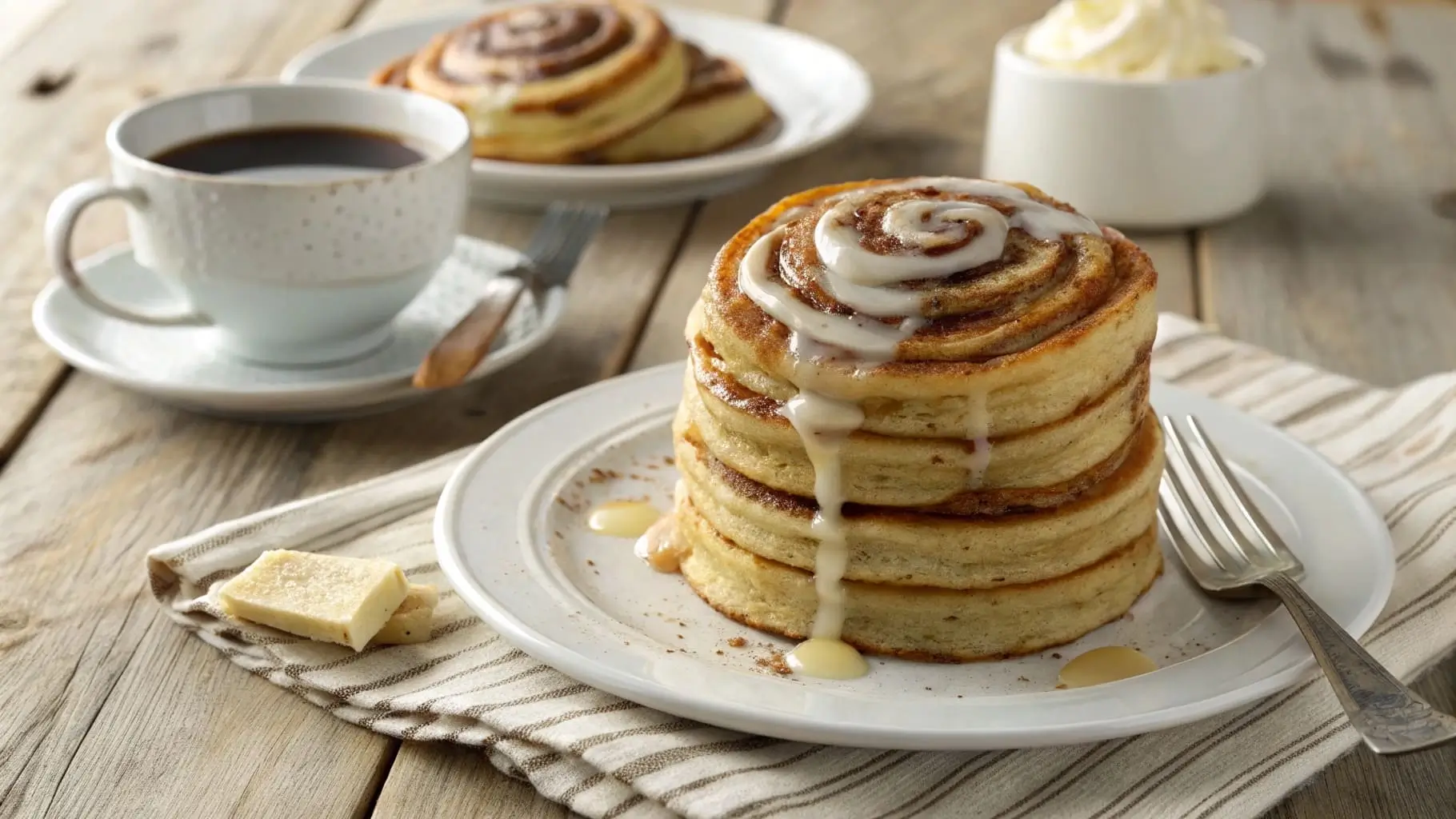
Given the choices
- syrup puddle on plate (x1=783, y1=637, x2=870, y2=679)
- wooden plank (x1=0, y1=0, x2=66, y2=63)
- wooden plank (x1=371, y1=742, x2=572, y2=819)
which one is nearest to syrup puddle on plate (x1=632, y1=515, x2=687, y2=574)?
syrup puddle on plate (x1=783, y1=637, x2=870, y2=679)

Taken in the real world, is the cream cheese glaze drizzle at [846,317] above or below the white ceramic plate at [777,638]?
above

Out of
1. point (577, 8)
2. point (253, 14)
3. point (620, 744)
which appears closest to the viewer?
point (620, 744)

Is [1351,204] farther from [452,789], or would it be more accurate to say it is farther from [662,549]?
[452,789]

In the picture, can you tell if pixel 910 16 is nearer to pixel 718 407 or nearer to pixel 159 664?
pixel 718 407

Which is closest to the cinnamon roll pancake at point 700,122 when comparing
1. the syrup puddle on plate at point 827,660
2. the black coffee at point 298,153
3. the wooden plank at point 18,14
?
the black coffee at point 298,153

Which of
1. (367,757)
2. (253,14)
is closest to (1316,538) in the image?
(367,757)

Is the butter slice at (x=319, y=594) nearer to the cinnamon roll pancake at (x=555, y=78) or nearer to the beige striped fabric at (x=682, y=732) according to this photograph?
the beige striped fabric at (x=682, y=732)

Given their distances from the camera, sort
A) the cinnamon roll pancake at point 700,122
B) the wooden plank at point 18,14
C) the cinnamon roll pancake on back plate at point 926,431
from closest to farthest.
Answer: the cinnamon roll pancake on back plate at point 926,431
the cinnamon roll pancake at point 700,122
the wooden plank at point 18,14
